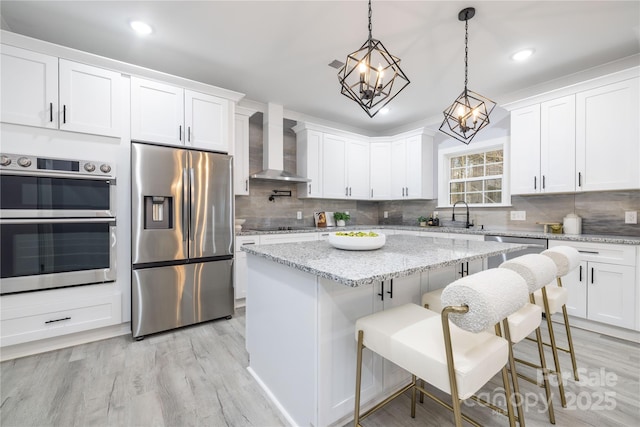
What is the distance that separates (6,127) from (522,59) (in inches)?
180

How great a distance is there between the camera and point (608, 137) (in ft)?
8.96

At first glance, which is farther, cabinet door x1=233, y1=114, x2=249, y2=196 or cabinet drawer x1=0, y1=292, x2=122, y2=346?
cabinet door x1=233, y1=114, x2=249, y2=196

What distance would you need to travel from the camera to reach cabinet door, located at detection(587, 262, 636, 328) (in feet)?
8.03

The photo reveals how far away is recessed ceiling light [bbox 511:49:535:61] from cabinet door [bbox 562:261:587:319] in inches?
82.0

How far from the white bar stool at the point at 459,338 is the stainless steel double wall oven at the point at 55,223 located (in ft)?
7.95

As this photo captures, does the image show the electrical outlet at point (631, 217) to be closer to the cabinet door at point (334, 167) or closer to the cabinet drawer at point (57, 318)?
the cabinet door at point (334, 167)

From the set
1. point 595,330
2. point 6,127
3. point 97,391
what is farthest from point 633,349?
point 6,127

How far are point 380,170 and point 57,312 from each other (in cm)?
445

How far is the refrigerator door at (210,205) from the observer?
2773 mm

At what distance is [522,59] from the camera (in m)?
2.85

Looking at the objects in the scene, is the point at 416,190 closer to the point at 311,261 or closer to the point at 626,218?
the point at 626,218

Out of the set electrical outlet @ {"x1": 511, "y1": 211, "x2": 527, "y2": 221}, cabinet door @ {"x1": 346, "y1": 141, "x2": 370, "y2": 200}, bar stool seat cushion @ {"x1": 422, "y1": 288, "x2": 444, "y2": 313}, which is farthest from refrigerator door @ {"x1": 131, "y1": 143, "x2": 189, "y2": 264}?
electrical outlet @ {"x1": 511, "y1": 211, "x2": 527, "y2": 221}

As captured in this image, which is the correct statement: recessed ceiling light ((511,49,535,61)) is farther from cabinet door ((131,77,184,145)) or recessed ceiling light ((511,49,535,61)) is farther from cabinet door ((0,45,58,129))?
cabinet door ((0,45,58,129))

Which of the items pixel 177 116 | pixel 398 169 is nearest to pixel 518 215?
pixel 398 169
